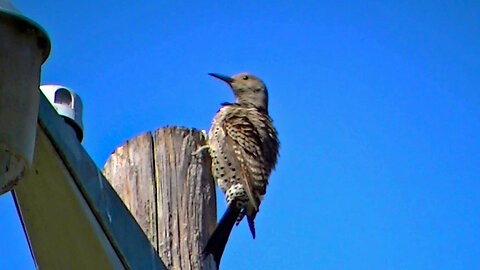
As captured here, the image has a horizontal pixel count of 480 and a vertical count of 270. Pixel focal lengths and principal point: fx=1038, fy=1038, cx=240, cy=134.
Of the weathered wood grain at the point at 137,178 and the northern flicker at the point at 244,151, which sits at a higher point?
the northern flicker at the point at 244,151

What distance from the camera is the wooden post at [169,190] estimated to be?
2.94 m

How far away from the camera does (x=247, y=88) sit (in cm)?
636

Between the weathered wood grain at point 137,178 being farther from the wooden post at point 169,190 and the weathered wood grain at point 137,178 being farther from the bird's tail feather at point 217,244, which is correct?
the bird's tail feather at point 217,244

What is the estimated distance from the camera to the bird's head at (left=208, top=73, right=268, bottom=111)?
6262 millimetres

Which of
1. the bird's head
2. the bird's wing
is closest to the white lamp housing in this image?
the bird's wing

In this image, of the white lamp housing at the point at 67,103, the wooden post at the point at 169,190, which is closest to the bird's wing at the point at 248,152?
the wooden post at the point at 169,190

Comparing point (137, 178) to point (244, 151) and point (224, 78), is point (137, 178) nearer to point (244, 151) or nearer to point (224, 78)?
point (244, 151)

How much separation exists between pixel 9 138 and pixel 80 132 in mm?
924

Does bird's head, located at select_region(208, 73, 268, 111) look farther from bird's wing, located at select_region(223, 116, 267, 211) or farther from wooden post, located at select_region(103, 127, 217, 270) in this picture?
wooden post, located at select_region(103, 127, 217, 270)

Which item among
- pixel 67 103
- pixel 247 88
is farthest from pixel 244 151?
pixel 67 103

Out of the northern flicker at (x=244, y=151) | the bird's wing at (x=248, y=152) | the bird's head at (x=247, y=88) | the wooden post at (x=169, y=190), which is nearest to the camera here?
the wooden post at (x=169, y=190)

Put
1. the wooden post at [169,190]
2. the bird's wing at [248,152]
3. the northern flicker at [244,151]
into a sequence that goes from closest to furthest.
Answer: the wooden post at [169,190]
the northern flicker at [244,151]
the bird's wing at [248,152]

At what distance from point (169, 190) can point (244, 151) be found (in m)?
2.20

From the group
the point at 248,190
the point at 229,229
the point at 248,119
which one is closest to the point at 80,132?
the point at 229,229
